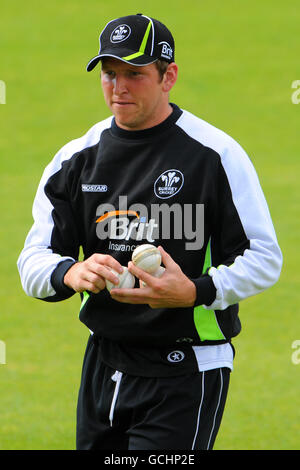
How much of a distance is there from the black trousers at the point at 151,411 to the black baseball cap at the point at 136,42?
1333mm

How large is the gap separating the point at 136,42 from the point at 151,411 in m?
1.54

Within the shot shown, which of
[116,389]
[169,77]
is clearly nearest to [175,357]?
[116,389]

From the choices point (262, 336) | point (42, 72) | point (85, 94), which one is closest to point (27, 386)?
point (262, 336)

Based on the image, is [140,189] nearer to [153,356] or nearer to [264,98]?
[153,356]

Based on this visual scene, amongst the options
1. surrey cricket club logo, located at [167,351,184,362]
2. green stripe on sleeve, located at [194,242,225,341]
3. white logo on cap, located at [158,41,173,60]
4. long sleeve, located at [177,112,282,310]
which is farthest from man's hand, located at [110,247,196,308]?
white logo on cap, located at [158,41,173,60]

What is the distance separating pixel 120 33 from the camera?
386 cm

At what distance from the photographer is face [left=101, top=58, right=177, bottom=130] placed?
3.78 meters

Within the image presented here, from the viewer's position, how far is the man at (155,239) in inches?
148

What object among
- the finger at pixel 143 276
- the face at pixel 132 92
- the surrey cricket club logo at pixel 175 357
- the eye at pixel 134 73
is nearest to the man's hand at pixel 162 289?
the finger at pixel 143 276

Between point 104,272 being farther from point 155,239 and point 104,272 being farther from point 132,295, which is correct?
point 155,239

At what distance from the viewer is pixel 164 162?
3.88m

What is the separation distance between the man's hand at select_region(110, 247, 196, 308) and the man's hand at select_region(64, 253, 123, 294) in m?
0.05

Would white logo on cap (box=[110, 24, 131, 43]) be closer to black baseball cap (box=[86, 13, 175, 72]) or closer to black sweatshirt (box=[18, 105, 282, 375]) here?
black baseball cap (box=[86, 13, 175, 72])
